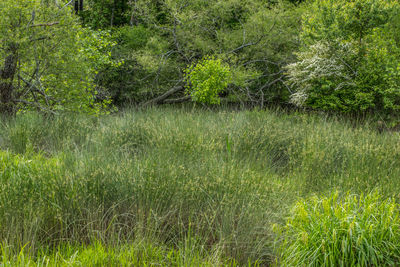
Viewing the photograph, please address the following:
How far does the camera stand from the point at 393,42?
423 inches

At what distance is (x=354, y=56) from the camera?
436 inches

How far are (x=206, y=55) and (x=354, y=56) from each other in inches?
190

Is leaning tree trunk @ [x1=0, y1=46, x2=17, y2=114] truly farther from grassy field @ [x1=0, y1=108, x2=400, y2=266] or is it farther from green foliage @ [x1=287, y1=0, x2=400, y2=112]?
green foliage @ [x1=287, y1=0, x2=400, y2=112]

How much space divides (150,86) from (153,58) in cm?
167

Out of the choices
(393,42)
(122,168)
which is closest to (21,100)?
(122,168)

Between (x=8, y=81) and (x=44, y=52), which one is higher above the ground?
(x=44, y=52)

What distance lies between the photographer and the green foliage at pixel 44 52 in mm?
7102

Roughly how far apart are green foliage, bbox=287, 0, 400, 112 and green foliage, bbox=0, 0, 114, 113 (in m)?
6.78

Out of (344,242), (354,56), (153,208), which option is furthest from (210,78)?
(344,242)

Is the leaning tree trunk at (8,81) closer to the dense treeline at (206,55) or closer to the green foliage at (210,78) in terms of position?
the dense treeline at (206,55)

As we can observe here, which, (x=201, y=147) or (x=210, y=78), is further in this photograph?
(x=210, y=78)

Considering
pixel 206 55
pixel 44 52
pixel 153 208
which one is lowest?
pixel 153 208

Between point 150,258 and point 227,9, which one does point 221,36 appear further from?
point 150,258

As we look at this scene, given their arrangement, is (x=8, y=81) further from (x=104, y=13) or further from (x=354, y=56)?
(x=104, y=13)
